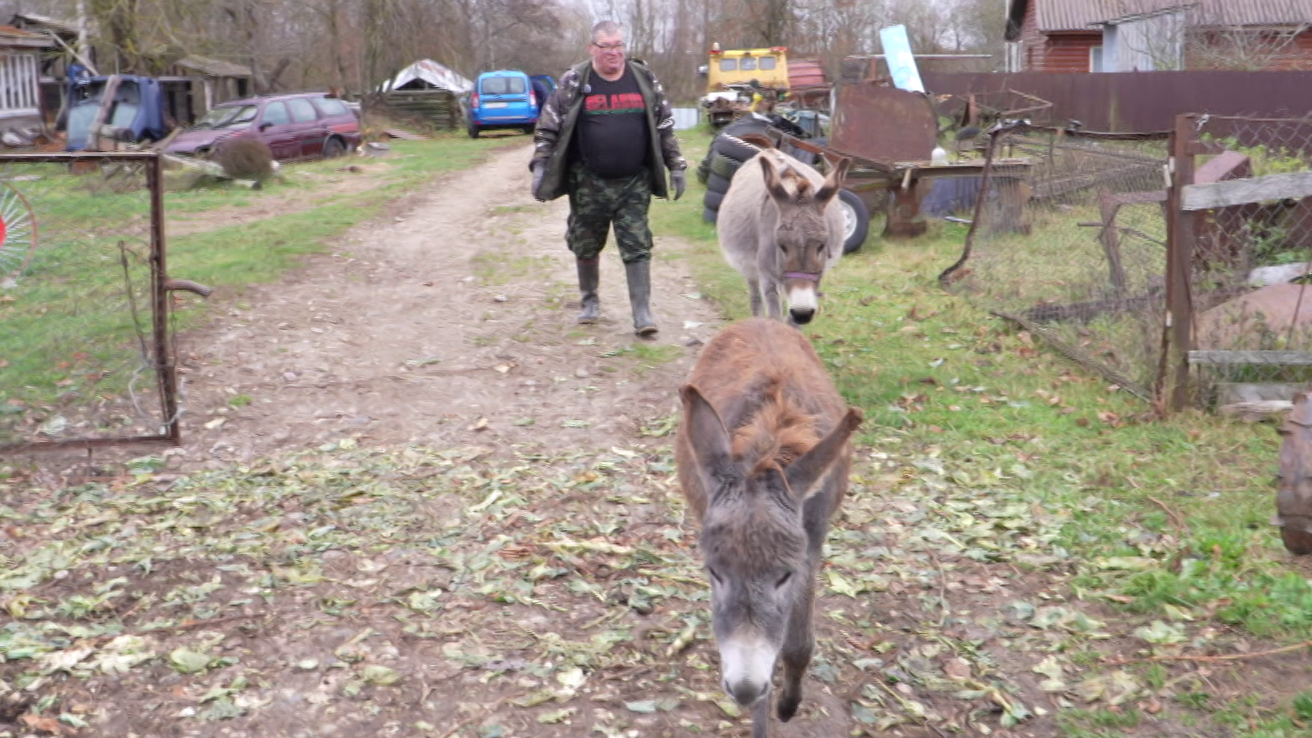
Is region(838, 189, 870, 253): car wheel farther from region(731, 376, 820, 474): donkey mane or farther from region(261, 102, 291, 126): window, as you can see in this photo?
region(261, 102, 291, 126): window

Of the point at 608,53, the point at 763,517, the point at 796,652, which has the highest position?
the point at 608,53

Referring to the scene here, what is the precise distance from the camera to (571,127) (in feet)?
27.0

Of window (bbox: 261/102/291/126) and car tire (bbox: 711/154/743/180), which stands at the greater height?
window (bbox: 261/102/291/126)

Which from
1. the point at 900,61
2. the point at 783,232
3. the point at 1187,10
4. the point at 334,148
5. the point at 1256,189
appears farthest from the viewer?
the point at 1187,10

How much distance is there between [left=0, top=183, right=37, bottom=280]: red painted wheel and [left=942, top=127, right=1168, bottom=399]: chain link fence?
655 cm

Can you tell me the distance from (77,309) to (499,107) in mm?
26706

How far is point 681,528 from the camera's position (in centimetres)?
542

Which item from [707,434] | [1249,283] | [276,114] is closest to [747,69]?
[276,114]

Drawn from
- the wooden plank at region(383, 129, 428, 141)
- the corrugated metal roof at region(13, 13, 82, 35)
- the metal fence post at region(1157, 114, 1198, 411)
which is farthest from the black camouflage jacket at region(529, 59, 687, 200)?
the corrugated metal roof at region(13, 13, 82, 35)

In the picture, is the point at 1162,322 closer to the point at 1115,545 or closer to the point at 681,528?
the point at 1115,545

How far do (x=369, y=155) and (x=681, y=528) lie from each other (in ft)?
73.8

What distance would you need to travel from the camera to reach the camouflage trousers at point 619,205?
332 inches

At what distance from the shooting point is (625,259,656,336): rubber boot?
857cm

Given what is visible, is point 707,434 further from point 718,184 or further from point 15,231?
point 718,184
